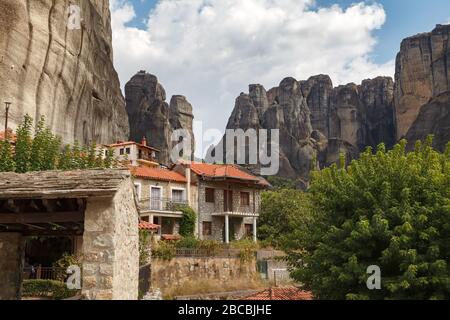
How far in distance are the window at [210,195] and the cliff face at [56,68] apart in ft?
36.9

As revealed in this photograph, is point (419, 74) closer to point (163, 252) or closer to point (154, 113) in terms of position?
point (154, 113)

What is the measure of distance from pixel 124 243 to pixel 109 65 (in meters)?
43.3

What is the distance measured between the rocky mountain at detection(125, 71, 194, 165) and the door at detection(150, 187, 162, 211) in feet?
111

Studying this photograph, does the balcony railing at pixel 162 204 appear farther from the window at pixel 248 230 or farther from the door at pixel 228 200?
the window at pixel 248 230

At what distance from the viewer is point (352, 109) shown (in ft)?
329

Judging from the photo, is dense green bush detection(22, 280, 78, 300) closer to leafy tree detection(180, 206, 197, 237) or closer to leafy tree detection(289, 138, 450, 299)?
leafy tree detection(289, 138, 450, 299)

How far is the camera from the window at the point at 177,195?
127ft

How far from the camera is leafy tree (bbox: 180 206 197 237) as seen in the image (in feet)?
126

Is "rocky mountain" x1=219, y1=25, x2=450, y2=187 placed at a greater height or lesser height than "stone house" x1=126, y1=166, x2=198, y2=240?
greater

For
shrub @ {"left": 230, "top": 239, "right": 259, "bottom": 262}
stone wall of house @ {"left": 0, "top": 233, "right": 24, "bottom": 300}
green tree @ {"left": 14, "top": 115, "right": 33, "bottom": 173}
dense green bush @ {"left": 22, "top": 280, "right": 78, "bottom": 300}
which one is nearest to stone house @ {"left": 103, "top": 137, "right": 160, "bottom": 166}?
shrub @ {"left": 230, "top": 239, "right": 259, "bottom": 262}

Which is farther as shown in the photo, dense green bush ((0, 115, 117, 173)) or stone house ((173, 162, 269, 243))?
stone house ((173, 162, 269, 243))

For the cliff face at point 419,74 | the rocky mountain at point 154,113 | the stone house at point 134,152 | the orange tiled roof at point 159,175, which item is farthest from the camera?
the cliff face at point 419,74

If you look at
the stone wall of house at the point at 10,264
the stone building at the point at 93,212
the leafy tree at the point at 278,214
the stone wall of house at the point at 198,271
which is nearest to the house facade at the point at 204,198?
→ the leafy tree at the point at 278,214
